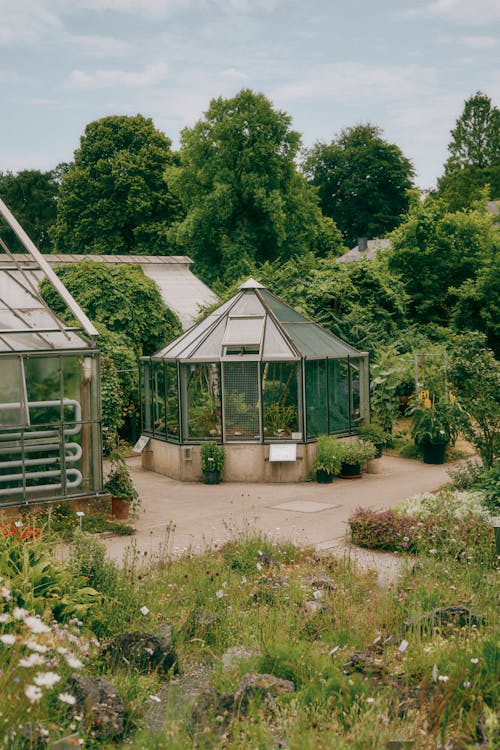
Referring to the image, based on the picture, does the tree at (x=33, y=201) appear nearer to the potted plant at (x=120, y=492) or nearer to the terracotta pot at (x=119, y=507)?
the potted plant at (x=120, y=492)

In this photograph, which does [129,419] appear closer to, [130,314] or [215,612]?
[130,314]

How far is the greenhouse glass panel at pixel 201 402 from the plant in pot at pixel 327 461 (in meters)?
1.90

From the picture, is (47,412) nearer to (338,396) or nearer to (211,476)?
(211,476)

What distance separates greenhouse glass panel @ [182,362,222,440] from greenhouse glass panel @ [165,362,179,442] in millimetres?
210

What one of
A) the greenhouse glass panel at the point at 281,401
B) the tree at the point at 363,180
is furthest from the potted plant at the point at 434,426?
the tree at the point at 363,180

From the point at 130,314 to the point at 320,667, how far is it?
14.6m

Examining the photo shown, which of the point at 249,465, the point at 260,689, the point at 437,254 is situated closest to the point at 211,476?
the point at 249,465

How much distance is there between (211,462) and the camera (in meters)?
14.6

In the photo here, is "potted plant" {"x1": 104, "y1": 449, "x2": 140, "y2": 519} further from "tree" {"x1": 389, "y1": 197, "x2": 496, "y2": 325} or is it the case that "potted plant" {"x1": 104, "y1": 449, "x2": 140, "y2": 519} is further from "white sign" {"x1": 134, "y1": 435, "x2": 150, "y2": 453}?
"tree" {"x1": 389, "y1": 197, "x2": 496, "y2": 325}

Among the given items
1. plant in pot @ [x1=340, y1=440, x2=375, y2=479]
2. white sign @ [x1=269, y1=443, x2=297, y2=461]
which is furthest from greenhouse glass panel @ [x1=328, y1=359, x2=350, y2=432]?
white sign @ [x1=269, y1=443, x2=297, y2=461]

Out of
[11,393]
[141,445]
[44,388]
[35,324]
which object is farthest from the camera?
[141,445]

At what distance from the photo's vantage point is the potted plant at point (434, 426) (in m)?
16.0

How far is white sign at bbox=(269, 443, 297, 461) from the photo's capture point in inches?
569

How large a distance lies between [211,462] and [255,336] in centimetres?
243
